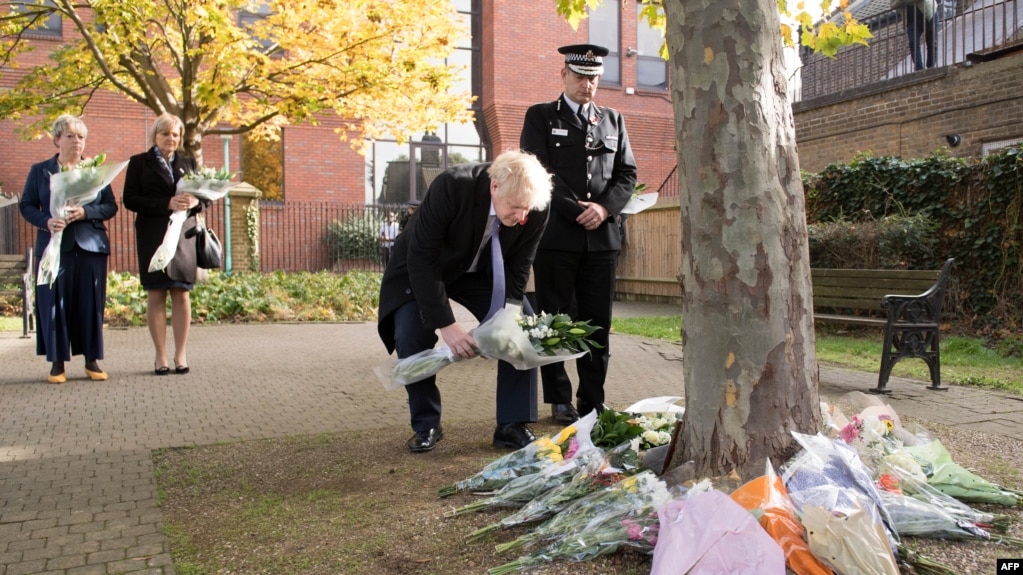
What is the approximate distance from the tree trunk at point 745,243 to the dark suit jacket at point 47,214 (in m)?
5.23

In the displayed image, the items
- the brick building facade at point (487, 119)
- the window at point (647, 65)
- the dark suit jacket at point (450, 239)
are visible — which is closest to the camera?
the dark suit jacket at point (450, 239)

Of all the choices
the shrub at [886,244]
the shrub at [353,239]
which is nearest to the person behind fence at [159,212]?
the shrub at [886,244]

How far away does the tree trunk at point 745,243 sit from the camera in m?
3.13

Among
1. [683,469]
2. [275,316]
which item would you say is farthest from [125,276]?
[683,469]

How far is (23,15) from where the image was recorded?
1176 cm

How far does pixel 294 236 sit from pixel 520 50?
8482 millimetres

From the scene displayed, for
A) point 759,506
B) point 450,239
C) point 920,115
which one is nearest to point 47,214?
point 450,239

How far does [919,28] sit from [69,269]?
583 inches

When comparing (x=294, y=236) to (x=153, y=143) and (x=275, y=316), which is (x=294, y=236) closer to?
(x=275, y=316)

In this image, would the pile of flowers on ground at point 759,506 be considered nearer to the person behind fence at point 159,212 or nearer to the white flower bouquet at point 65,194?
the person behind fence at point 159,212

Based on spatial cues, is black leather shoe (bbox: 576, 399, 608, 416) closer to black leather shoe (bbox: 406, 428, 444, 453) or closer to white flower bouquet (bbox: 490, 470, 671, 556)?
black leather shoe (bbox: 406, 428, 444, 453)

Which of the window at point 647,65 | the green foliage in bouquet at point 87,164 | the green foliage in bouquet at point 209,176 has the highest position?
the window at point 647,65

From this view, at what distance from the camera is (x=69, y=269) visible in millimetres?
6523

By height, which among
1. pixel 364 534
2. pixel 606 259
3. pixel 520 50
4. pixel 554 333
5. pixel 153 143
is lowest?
pixel 364 534
